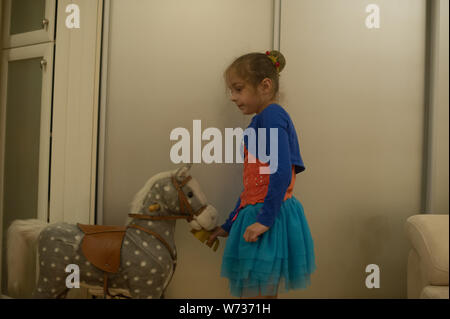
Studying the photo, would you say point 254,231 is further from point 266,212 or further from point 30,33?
point 30,33

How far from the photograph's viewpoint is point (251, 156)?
4.51 ft

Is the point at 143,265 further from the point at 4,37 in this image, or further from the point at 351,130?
the point at 4,37

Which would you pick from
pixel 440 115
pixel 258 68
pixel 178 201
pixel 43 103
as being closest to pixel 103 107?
pixel 43 103

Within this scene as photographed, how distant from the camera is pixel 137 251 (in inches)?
51.4

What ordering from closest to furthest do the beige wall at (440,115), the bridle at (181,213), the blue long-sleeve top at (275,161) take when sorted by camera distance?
the blue long-sleeve top at (275,161) → the bridle at (181,213) → the beige wall at (440,115)

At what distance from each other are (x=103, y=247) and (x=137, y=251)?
12 cm

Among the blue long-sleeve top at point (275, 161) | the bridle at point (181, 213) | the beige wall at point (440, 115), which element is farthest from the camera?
the beige wall at point (440, 115)

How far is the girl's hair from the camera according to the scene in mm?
1362

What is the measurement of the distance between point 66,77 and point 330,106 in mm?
1119

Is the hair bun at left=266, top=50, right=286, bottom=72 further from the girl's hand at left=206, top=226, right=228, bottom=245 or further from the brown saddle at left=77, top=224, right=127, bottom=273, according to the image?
the brown saddle at left=77, top=224, right=127, bottom=273

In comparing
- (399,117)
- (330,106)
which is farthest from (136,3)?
(399,117)

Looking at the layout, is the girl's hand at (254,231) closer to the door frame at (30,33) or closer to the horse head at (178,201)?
the horse head at (178,201)

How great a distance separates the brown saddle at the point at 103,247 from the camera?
4.22ft

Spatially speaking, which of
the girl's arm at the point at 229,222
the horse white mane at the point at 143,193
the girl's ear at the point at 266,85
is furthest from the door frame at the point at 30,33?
the girl's arm at the point at 229,222
